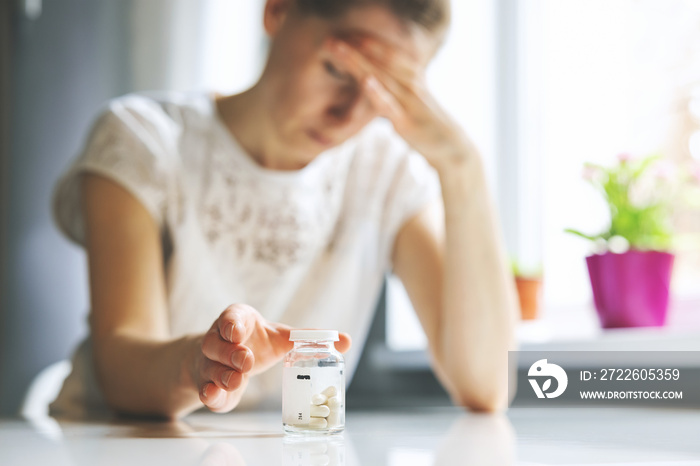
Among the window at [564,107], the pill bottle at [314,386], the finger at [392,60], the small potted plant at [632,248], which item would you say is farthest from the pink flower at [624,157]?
the pill bottle at [314,386]

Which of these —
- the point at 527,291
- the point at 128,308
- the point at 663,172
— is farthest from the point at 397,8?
the point at 527,291

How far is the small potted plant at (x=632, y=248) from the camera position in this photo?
1.35 metres

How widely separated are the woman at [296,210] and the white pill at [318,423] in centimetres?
34

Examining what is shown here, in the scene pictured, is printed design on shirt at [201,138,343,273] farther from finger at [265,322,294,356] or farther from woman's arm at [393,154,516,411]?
finger at [265,322,294,356]

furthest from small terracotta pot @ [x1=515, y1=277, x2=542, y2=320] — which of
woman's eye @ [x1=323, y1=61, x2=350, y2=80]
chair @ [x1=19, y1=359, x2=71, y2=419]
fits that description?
chair @ [x1=19, y1=359, x2=71, y2=419]

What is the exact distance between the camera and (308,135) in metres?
1.11

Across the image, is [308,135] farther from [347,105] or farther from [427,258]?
[427,258]

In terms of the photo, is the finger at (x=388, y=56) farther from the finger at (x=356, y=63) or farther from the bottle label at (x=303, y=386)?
the bottle label at (x=303, y=386)

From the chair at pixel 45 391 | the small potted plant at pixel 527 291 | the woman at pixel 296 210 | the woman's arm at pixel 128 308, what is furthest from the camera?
the small potted plant at pixel 527 291

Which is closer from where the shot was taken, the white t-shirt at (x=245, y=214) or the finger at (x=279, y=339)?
the finger at (x=279, y=339)

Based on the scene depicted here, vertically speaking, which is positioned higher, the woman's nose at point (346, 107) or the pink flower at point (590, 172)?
the woman's nose at point (346, 107)

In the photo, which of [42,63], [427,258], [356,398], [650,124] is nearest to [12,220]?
[42,63]

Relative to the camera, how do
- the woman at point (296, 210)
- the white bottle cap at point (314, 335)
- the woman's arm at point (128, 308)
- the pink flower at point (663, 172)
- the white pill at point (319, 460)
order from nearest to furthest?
the white pill at point (319, 460) < the white bottle cap at point (314, 335) < the woman's arm at point (128, 308) < the woman at point (296, 210) < the pink flower at point (663, 172)

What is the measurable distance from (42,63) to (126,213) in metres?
0.84
